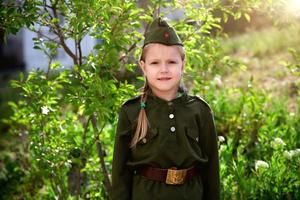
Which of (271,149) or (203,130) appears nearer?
(203,130)

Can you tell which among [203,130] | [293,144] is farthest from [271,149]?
[203,130]

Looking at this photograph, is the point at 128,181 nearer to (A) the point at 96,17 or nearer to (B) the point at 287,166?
(A) the point at 96,17

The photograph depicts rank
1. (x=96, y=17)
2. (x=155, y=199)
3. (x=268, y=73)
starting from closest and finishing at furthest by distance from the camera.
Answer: (x=155, y=199) → (x=96, y=17) → (x=268, y=73)

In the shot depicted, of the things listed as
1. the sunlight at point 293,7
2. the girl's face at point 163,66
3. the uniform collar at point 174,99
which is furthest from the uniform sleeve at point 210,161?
the sunlight at point 293,7

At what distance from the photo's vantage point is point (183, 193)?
7.71 ft

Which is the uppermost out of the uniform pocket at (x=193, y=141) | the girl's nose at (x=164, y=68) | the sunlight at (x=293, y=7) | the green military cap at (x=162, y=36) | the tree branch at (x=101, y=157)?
the sunlight at (x=293, y=7)

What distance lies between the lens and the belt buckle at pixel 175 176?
2.33 meters

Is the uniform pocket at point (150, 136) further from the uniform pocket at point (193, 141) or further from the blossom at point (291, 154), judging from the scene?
the blossom at point (291, 154)

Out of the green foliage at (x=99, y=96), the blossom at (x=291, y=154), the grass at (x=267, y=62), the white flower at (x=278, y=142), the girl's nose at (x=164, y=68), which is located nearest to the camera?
the girl's nose at (x=164, y=68)

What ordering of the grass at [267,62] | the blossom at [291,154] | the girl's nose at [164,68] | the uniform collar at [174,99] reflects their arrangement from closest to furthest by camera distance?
1. the girl's nose at [164,68]
2. the uniform collar at [174,99]
3. the blossom at [291,154]
4. the grass at [267,62]

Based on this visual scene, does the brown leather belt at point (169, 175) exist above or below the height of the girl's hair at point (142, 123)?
below

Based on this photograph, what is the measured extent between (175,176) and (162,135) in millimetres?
208

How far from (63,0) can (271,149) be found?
2.09 m

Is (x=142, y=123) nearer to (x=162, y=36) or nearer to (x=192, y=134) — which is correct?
(x=192, y=134)
